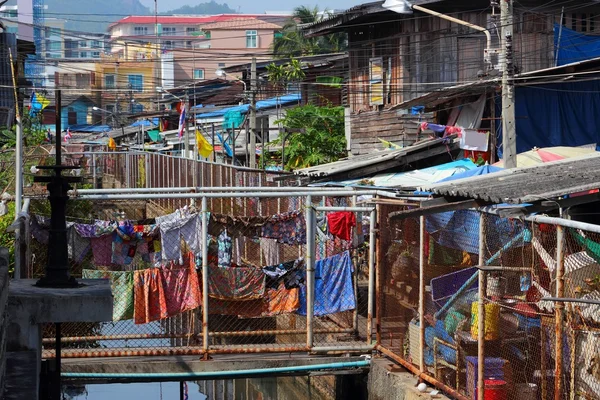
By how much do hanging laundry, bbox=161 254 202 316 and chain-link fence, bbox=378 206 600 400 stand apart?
7.35ft

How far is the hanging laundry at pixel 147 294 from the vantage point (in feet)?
37.2

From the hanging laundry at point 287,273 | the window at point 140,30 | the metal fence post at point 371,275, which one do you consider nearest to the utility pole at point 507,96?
the metal fence post at point 371,275

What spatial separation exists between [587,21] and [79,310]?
22.3 meters

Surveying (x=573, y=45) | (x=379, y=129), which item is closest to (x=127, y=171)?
(x=379, y=129)

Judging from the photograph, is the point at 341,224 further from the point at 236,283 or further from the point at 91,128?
the point at 91,128

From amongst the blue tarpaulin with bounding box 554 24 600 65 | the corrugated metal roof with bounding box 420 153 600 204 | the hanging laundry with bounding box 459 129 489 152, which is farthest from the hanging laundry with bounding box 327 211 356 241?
the blue tarpaulin with bounding box 554 24 600 65

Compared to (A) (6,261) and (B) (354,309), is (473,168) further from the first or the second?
(A) (6,261)

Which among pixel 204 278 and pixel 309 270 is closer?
pixel 204 278

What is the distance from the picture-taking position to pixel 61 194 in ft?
22.1

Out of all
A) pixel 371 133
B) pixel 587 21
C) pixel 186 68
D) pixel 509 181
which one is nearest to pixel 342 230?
pixel 509 181

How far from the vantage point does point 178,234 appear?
1165 cm

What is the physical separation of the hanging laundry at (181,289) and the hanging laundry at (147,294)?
65 mm

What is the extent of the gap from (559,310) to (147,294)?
557cm

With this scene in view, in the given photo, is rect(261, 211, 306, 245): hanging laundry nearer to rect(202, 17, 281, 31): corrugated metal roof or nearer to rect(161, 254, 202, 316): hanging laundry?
rect(161, 254, 202, 316): hanging laundry
